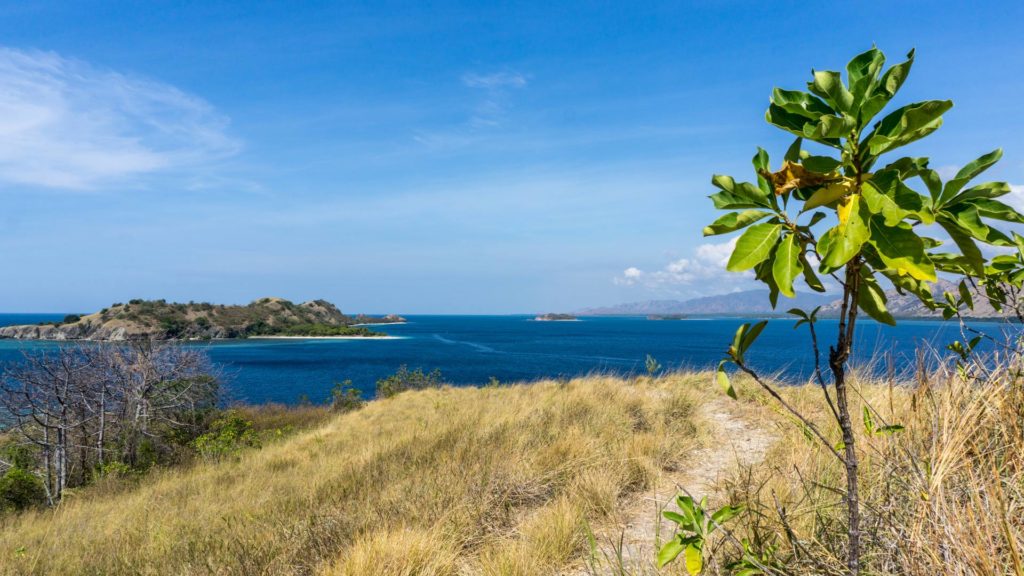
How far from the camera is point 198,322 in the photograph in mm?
80250

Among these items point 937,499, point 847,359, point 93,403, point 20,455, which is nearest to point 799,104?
point 847,359

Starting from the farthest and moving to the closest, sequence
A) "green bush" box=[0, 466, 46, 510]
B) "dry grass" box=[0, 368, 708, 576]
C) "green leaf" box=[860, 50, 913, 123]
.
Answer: "green bush" box=[0, 466, 46, 510], "dry grass" box=[0, 368, 708, 576], "green leaf" box=[860, 50, 913, 123]

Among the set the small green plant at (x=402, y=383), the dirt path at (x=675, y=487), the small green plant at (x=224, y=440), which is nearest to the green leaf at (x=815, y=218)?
the dirt path at (x=675, y=487)

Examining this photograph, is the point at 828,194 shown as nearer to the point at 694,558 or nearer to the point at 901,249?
the point at 901,249

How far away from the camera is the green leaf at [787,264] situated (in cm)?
103

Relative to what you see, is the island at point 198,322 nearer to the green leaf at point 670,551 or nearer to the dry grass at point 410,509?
the dry grass at point 410,509

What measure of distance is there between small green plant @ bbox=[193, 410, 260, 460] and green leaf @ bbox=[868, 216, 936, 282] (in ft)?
41.9

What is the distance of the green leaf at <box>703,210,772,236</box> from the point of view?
1.13 metres

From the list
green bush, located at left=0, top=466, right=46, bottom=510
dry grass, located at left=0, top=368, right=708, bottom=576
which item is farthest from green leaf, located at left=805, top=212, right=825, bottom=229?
green bush, located at left=0, top=466, right=46, bottom=510

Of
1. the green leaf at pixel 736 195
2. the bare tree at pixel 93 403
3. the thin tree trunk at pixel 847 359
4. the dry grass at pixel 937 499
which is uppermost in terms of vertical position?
the green leaf at pixel 736 195

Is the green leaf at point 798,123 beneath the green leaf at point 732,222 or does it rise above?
above

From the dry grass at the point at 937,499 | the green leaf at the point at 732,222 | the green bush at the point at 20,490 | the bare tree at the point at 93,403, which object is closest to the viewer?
the green leaf at the point at 732,222

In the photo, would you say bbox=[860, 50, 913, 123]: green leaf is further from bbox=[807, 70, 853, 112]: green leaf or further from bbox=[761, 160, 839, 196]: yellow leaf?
bbox=[761, 160, 839, 196]: yellow leaf

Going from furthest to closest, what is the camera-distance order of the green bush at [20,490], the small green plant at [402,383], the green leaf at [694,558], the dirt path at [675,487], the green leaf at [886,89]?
the small green plant at [402,383]
the green bush at [20,490]
the dirt path at [675,487]
the green leaf at [694,558]
the green leaf at [886,89]
